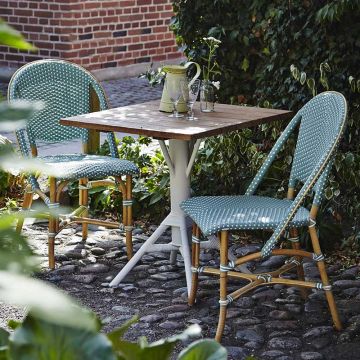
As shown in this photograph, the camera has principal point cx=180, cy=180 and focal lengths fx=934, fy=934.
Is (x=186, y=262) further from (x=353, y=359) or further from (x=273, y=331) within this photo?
(x=353, y=359)

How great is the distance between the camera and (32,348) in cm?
83

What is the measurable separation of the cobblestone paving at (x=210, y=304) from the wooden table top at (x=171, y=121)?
0.63 metres

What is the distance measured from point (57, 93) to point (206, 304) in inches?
64.7

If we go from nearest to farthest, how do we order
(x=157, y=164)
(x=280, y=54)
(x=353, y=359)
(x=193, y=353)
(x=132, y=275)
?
1. (x=193, y=353)
2. (x=353, y=359)
3. (x=132, y=275)
4. (x=280, y=54)
5. (x=157, y=164)

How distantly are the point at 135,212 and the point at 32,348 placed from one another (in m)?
4.78

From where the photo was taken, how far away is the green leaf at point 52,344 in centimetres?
81

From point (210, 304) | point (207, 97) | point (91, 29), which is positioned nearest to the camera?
point (210, 304)

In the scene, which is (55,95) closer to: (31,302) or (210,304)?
(210,304)

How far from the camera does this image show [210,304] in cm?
413

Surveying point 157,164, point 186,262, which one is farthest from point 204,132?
point 157,164

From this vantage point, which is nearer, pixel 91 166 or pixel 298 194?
pixel 298 194

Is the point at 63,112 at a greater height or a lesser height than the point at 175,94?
lesser

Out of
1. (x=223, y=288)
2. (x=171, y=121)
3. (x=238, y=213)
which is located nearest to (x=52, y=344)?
(x=223, y=288)

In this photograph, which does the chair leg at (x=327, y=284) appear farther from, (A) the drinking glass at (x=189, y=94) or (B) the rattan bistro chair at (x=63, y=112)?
(B) the rattan bistro chair at (x=63, y=112)
